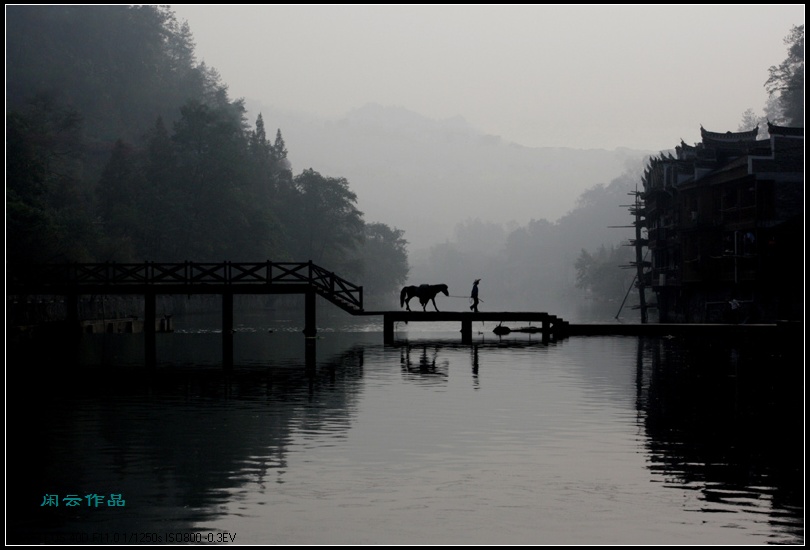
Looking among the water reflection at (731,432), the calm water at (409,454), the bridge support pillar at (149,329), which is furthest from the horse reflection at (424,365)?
the bridge support pillar at (149,329)

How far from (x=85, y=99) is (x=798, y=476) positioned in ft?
455

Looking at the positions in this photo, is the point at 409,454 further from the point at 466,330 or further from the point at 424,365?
the point at 466,330

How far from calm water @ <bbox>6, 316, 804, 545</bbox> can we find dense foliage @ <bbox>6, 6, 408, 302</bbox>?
3424cm

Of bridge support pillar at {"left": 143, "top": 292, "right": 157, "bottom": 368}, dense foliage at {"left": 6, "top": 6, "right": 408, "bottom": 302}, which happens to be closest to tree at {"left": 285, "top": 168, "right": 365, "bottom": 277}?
dense foliage at {"left": 6, "top": 6, "right": 408, "bottom": 302}

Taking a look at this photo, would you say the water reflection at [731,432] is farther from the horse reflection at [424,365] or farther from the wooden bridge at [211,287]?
the wooden bridge at [211,287]

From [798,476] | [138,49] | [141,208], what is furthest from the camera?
[138,49]

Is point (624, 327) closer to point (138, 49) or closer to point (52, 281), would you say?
point (52, 281)

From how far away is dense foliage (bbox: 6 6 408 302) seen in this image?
71.7m

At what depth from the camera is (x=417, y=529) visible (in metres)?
13.0

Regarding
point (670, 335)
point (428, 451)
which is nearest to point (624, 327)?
point (670, 335)

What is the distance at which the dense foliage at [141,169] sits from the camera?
71.7 m

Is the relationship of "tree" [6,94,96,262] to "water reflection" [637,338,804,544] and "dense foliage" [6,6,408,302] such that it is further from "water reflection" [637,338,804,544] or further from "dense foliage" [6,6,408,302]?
"water reflection" [637,338,804,544]

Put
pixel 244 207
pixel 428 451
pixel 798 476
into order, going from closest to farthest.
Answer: pixel 798 476, pixel 428 451, pixel 244 207

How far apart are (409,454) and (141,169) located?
86.0 meters
